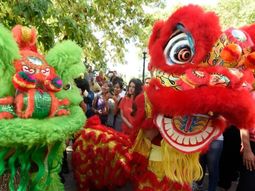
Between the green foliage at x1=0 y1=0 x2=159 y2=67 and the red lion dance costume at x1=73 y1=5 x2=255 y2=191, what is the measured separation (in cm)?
105

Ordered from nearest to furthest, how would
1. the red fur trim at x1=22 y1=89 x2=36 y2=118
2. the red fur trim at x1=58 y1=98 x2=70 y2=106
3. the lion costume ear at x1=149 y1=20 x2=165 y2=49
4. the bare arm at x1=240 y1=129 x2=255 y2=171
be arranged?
the red fur trim at x1=22 y1=89 x2=36 y2=118, the red fur trim at x1=58 y1=98 x2=70 y2=106, the lion costume ear at x1=149 y1=20 x2=165 y2=49, the bare arm at x1=240 y1=129 x2=255 y2=171

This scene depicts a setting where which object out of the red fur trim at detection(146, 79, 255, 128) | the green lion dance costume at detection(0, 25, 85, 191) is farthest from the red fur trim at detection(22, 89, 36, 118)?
the red fur trim at detection(146, 79, 255, 128)

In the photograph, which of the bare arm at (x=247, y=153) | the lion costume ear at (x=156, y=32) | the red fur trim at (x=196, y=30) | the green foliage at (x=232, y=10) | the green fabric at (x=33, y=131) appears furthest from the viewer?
the green foliage at (x=232, y=10)

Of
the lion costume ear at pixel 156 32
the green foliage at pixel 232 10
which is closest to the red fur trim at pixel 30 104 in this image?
the lion costume ear at pixel 156 32

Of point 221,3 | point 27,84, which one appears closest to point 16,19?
point 27,84

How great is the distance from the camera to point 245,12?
1055 cm

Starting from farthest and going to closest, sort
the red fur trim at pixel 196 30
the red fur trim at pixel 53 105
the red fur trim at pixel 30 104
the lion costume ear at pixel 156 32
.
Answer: the lion costume ear at pixel 156 32, the red fur trim at pixel 196 30, the red fur trim at pixel 53 105, the red fur trim at pixel 30 104

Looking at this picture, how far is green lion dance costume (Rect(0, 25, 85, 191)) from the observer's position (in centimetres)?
207

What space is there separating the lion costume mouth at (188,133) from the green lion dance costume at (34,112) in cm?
63

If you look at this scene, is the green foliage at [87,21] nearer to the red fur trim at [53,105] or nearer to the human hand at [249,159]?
the red fur trim at [53,105]

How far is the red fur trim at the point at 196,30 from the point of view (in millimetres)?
2576

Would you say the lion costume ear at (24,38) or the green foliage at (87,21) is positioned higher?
the green foliage at (87,21)

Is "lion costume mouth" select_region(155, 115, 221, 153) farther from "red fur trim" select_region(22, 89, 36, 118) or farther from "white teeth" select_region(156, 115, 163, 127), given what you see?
"red fur trim" select_region(22, 89, 36, 118)

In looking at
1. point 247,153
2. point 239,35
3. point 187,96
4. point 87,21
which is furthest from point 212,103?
point 87,21
